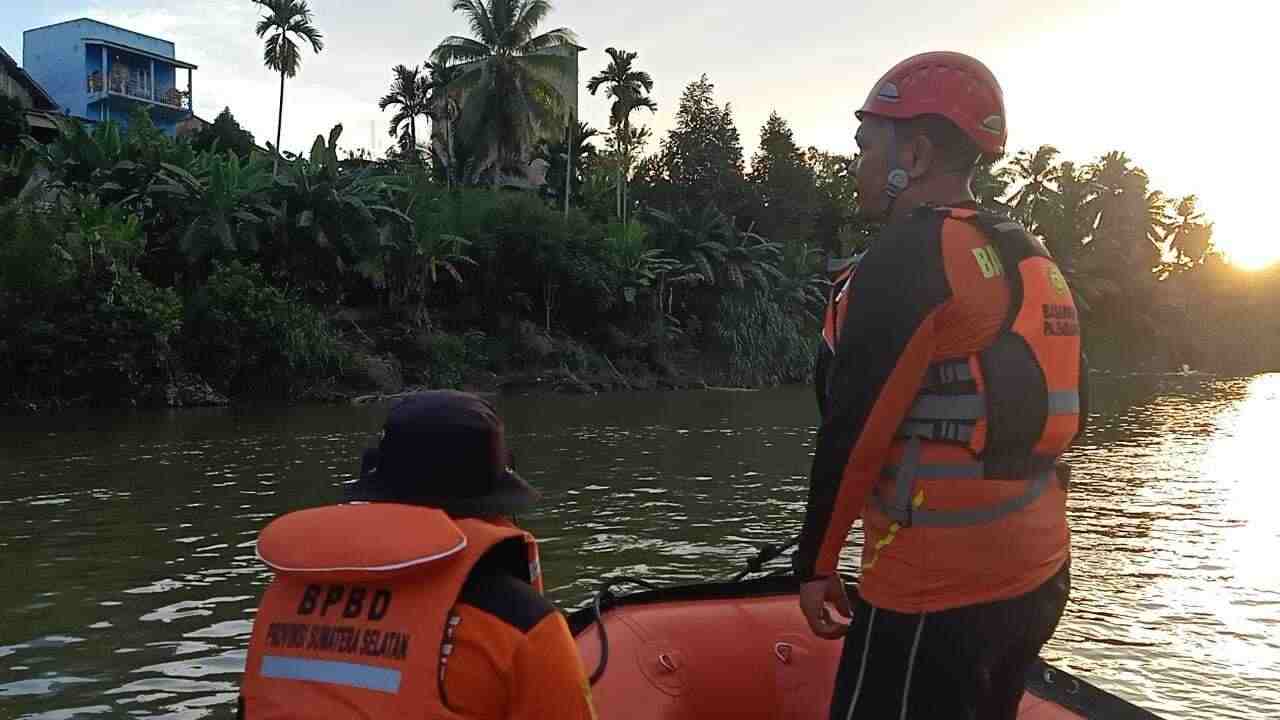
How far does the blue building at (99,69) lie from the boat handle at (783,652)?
42.4m

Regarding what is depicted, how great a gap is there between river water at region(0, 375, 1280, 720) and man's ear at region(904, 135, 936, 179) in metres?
3.78

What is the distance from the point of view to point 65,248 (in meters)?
22.3

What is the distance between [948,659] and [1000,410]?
457mm

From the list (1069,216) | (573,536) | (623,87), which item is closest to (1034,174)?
(1069,216)

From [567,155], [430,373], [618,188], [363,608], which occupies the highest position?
[567,155]

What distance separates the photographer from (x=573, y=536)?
8.88 m

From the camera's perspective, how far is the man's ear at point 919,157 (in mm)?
2135

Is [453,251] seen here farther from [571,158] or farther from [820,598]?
[820,598]

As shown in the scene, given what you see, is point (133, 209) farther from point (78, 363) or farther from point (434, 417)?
point (434, 417)

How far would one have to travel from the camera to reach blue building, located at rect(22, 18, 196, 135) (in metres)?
40.9

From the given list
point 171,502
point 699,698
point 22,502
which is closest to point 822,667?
point 699,698

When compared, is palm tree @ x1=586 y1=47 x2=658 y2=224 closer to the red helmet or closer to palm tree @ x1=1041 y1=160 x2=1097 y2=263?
palm tree @ x1=1041 y1=160 x2=1097 y2=263

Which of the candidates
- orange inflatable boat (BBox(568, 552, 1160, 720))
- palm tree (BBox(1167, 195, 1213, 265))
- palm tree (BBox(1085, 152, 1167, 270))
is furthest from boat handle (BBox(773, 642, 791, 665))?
palm tree (BBox(1167, 195, 1213, 265))

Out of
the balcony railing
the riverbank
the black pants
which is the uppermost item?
the balcony railing
